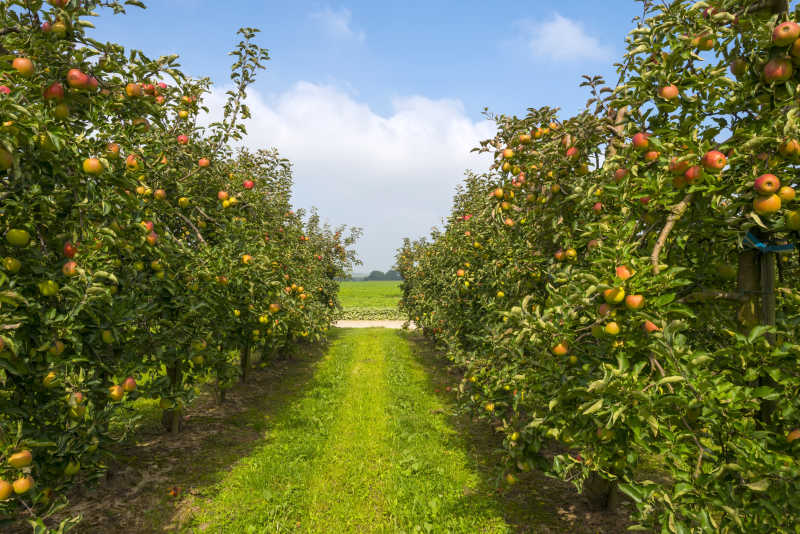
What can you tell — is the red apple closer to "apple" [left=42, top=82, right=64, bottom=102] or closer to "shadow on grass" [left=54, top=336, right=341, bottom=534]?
"apple" [left=42, top=82, right=64, bottom=102]

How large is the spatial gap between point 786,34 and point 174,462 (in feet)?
26.9

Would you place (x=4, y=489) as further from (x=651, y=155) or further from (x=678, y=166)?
(x=651, y=155)

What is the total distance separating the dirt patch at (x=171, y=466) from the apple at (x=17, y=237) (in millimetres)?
2724

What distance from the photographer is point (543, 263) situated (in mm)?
5180

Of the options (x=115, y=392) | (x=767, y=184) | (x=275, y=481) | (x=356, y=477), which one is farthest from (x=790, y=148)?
(x=275, y=481)

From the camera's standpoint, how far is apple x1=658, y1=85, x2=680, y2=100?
9.07ft

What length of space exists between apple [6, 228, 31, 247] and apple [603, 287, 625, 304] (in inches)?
162

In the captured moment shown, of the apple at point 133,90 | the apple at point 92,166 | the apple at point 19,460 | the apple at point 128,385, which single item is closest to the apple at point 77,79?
the apple at point 133,90

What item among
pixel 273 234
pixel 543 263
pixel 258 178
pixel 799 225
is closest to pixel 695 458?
pixel 799 225

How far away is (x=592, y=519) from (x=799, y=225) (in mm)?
4234

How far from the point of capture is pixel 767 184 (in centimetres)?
228

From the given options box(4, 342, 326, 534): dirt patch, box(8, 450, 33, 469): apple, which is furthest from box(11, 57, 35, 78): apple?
box(4, 342, 326, 534): dirt patch

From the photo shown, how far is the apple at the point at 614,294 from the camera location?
8.41 ft

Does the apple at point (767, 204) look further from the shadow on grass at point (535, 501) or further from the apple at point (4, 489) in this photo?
the apple at point (4, 489)
